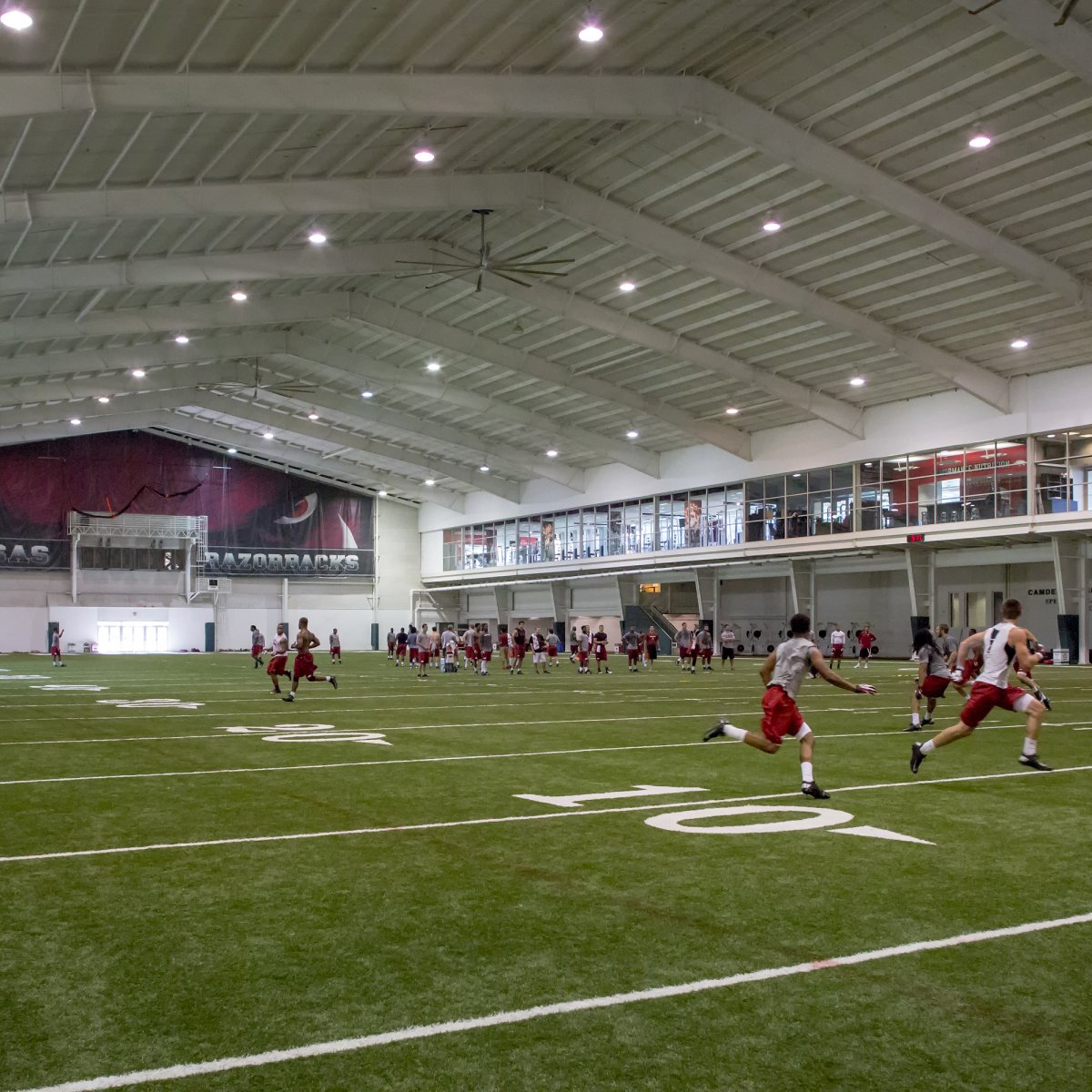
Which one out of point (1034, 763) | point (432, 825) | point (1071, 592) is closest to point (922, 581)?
point (1071, 592)

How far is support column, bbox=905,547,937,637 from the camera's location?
45156 millimetres

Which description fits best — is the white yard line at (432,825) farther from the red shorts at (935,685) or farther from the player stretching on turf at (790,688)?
the red shorts at (935,685)

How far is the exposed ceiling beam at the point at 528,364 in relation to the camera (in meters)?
38.5

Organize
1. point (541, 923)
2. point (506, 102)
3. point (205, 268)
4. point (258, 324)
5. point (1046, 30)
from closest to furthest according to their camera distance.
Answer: point (541, 923) → point (1046, 30) → point (506, 102) → point (205, 268) → point (258, 324)

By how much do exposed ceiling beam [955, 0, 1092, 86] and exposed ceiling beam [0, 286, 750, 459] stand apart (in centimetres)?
1792

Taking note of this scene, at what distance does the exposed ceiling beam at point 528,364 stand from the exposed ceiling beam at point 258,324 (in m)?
0.04

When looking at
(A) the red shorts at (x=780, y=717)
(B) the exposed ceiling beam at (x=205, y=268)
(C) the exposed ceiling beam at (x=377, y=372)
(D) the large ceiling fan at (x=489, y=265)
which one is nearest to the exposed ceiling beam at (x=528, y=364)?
(C) the exposed ceiling beam at (x=377, y=372)

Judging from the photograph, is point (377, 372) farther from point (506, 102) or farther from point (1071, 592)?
point (1071, 592)

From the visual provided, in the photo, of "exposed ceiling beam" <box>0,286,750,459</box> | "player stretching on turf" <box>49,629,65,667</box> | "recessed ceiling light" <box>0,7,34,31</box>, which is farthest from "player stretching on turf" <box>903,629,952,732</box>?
"player stretching on turf" <box>49,629,65,667</box>

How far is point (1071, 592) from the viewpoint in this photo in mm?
40531

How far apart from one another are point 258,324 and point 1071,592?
29.4m

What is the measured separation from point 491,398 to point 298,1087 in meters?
45.4

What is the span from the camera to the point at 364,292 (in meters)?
38.3

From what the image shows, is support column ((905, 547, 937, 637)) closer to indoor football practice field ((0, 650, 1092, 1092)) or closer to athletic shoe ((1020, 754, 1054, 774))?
indoor football practice field ((0, 650, 1092, 1092))
